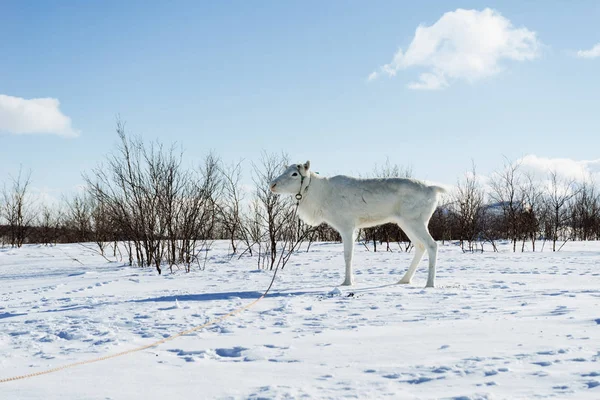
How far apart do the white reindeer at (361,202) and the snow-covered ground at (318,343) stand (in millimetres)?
788

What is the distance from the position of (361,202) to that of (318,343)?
3726 mm

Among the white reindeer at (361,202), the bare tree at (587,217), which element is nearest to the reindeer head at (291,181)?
the white reindeer at (361,202)

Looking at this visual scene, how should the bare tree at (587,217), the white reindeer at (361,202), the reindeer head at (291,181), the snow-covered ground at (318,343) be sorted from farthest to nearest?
1. the bare tree at (587,217)
2. the reindeer head at (291,181)
3. the white reindeer at (361,202)
4. the snow-covered ground at (318,343)

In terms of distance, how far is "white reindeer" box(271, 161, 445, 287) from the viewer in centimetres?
708

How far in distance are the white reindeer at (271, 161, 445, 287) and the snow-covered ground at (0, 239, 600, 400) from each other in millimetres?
788

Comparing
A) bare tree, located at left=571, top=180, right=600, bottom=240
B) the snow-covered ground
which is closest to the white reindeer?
the snow-covered ground

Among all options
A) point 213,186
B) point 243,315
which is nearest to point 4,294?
point 243,315

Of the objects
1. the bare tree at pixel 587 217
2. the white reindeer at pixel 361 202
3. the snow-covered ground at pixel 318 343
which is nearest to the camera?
the snow-covered ground at pixel 318 343

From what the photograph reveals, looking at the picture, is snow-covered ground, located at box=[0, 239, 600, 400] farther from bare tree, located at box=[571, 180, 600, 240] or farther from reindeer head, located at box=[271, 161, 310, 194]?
bare tree, located at box=[571, 180, 600, 240]

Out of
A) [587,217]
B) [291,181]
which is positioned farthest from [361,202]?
[587,217]

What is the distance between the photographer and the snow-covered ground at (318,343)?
260 cm

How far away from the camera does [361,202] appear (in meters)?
7.10

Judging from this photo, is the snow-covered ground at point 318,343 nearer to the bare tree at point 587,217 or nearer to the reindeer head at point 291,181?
the reindeer head at point 291,181

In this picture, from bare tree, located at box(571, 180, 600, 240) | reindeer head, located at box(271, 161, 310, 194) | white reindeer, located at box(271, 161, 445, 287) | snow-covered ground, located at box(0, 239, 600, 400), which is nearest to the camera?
snow-covered ground, located at box(0, 239, 600, 400)
